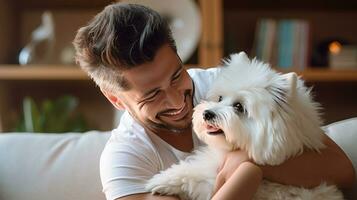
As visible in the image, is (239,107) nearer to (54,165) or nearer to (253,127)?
(253,127)

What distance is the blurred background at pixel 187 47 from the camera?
8.32ft

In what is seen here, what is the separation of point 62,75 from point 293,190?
1.54 metres

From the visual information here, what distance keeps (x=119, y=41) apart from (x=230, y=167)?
0.38 meters

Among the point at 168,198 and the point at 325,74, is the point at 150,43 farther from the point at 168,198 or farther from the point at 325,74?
the point at 325,74

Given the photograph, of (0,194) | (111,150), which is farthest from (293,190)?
(0,194)

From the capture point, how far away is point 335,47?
2695 mm

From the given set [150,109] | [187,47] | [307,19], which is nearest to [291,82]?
[150,109]

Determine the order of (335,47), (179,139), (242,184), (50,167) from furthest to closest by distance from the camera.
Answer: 1. (335,47)
2. (50,167)
3. (179,139)
4. (242,184)

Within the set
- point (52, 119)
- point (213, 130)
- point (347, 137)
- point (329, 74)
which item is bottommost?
point (52, 119)

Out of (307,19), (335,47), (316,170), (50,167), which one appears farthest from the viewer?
(307,19)

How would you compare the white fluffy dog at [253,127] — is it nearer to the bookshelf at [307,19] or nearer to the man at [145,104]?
the man at [145,104]

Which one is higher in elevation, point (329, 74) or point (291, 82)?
point (291, 82)

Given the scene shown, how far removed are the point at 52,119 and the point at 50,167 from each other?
3.32 ft

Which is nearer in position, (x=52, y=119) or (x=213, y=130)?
(x=213, y=130)
